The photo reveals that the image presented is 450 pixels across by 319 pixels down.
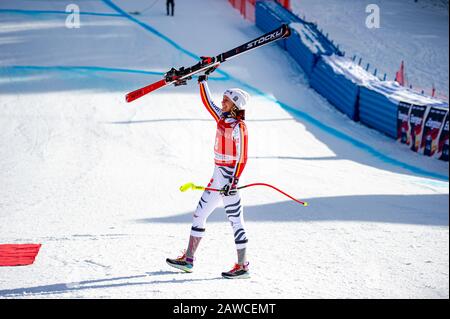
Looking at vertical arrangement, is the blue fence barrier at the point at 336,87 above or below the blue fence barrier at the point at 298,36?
below

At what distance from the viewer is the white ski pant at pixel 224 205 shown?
291 inches

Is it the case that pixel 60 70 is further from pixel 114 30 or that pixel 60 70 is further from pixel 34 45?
pixel 114 30

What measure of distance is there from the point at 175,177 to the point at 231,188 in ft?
14.1

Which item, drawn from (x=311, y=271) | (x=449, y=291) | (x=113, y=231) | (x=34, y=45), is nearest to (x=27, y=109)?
(x=34, y=45)

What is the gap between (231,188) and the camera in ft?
24.0

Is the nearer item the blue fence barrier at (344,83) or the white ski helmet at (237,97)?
the white ski helmet at (237,97)

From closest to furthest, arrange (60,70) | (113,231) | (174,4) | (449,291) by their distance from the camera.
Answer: (449,291)
(113,231)
(60,70)
(174,4)

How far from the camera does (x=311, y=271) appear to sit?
8.03 m

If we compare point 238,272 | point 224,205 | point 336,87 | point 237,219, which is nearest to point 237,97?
point 224,205

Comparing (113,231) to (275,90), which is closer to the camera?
(113,231)

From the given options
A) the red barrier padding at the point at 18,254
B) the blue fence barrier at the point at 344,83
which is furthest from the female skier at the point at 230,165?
the blue fence barrier at the point at 344,83

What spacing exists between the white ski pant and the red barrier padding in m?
1.81

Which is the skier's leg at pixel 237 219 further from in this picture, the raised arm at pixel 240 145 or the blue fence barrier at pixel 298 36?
the blue fence barrier at pixel 298 36
